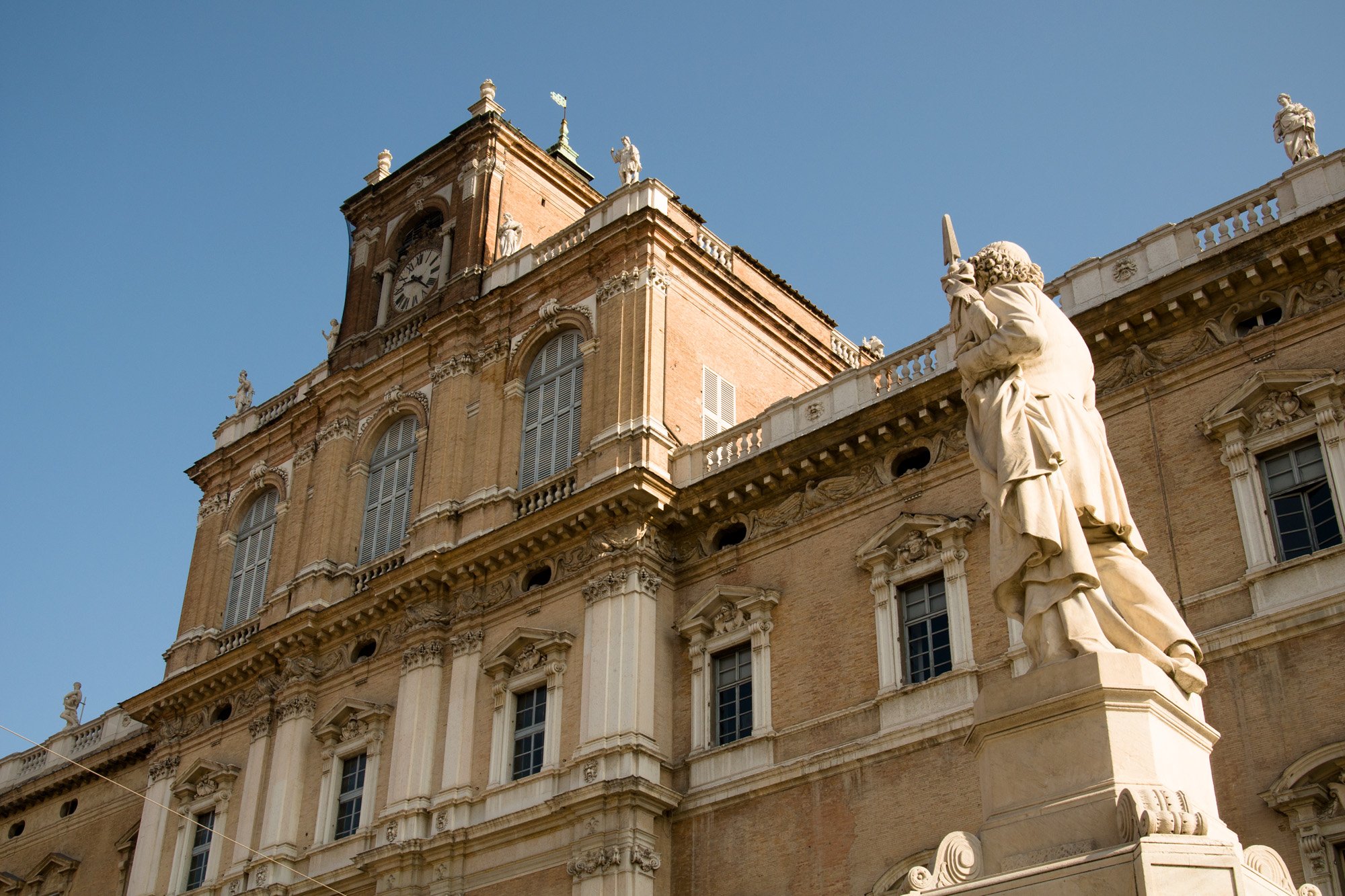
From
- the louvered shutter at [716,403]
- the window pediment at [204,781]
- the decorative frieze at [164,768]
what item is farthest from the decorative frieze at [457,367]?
the decorative frieze at [164,768]

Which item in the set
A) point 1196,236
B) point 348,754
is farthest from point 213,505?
point 1196,236

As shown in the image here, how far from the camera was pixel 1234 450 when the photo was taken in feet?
60.0

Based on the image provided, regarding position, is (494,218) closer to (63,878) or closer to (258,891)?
(258,891)

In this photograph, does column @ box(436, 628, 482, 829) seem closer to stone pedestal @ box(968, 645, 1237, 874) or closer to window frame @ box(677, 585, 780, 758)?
window frame @ box(677, 585, 780, 758)

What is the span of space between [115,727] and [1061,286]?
2538cm

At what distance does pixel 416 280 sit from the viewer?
32469 millimetres

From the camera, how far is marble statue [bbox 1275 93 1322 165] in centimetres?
2030

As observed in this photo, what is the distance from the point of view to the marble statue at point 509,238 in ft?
101

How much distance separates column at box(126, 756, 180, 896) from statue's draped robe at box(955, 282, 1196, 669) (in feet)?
79.5

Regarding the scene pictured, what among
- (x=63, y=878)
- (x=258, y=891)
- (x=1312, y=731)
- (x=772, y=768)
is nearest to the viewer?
(x=1312, y=731)

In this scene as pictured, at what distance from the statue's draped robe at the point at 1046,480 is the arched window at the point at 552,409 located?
1769 cm

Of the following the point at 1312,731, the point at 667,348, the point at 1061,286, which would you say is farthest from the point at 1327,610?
the point at 667,348

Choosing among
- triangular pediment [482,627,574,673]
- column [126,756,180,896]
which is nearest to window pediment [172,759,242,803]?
column [126,756,180,896]

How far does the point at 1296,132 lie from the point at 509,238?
52.0ft
